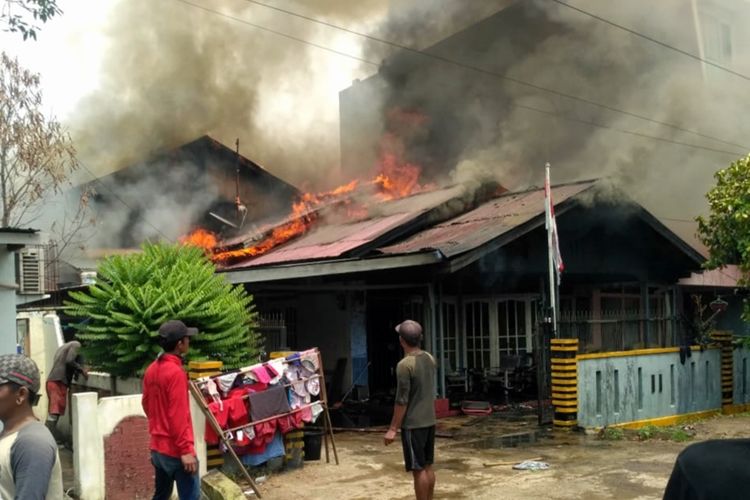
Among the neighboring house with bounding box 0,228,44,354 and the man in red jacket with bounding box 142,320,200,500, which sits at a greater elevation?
the neighboring house with bounding box 0,228,44,354

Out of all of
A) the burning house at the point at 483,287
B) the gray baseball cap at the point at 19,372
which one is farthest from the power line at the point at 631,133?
the gray baseball cap at the point at 19,372

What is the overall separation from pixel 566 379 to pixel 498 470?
2.62m

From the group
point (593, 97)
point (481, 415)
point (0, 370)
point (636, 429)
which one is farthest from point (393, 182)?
point (0, 370)

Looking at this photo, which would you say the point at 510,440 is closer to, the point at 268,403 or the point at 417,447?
the point at 268,403

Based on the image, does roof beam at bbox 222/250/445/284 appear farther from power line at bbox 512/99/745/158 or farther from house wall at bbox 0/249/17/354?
power line at bbox 512/99/745/158

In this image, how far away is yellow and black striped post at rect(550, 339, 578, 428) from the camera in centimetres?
981

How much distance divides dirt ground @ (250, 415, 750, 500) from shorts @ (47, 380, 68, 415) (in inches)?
138

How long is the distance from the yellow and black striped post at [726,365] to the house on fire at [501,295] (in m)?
0.12

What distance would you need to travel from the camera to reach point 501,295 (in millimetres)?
14305

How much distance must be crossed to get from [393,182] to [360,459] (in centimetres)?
1144

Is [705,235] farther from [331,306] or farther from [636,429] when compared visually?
[331,306]

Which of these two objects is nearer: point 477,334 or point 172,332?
point 172,332

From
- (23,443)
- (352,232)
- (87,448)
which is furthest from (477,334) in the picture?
(23,443)

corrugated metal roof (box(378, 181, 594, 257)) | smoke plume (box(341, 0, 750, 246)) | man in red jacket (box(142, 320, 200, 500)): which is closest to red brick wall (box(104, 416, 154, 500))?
man in red jacket (box(142, 320, 200, 500))
